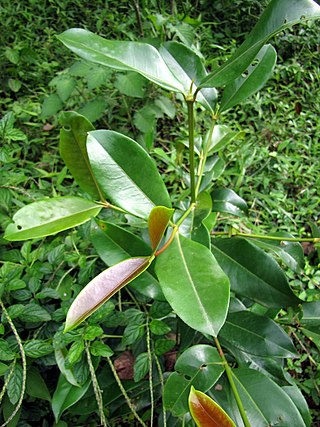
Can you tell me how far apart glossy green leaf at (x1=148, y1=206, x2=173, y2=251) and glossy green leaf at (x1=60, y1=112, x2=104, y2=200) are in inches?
7.7

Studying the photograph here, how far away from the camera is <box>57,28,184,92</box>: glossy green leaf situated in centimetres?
63

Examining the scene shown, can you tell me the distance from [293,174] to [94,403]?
4.31ft

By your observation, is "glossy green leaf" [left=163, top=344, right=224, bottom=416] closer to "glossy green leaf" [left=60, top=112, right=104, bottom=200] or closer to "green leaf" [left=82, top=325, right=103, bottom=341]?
"green leaf" [left=82, top=325, right=103, bottom=341]

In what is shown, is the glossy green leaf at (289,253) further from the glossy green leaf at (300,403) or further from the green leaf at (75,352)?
the green leaf at (75,352)

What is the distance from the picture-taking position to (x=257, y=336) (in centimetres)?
71

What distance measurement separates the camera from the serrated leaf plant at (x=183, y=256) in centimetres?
50

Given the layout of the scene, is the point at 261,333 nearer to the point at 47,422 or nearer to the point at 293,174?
the point at 47,422

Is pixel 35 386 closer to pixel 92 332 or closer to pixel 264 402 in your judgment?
pixel 92 332

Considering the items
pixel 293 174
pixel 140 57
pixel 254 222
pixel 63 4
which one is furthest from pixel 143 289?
pixel 63 4

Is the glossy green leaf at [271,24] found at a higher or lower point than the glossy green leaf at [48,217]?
higher

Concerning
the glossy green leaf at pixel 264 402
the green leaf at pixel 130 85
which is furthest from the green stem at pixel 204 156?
the green leaf at pixel 130 85

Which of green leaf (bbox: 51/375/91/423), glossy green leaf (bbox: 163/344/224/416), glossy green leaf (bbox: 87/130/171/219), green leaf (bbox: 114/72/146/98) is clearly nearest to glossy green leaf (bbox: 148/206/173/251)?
glossy green leaf (bbox: 87/130/171/219)

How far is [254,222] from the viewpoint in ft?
5.17

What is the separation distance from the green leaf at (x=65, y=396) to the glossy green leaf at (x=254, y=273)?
1.26 ft
